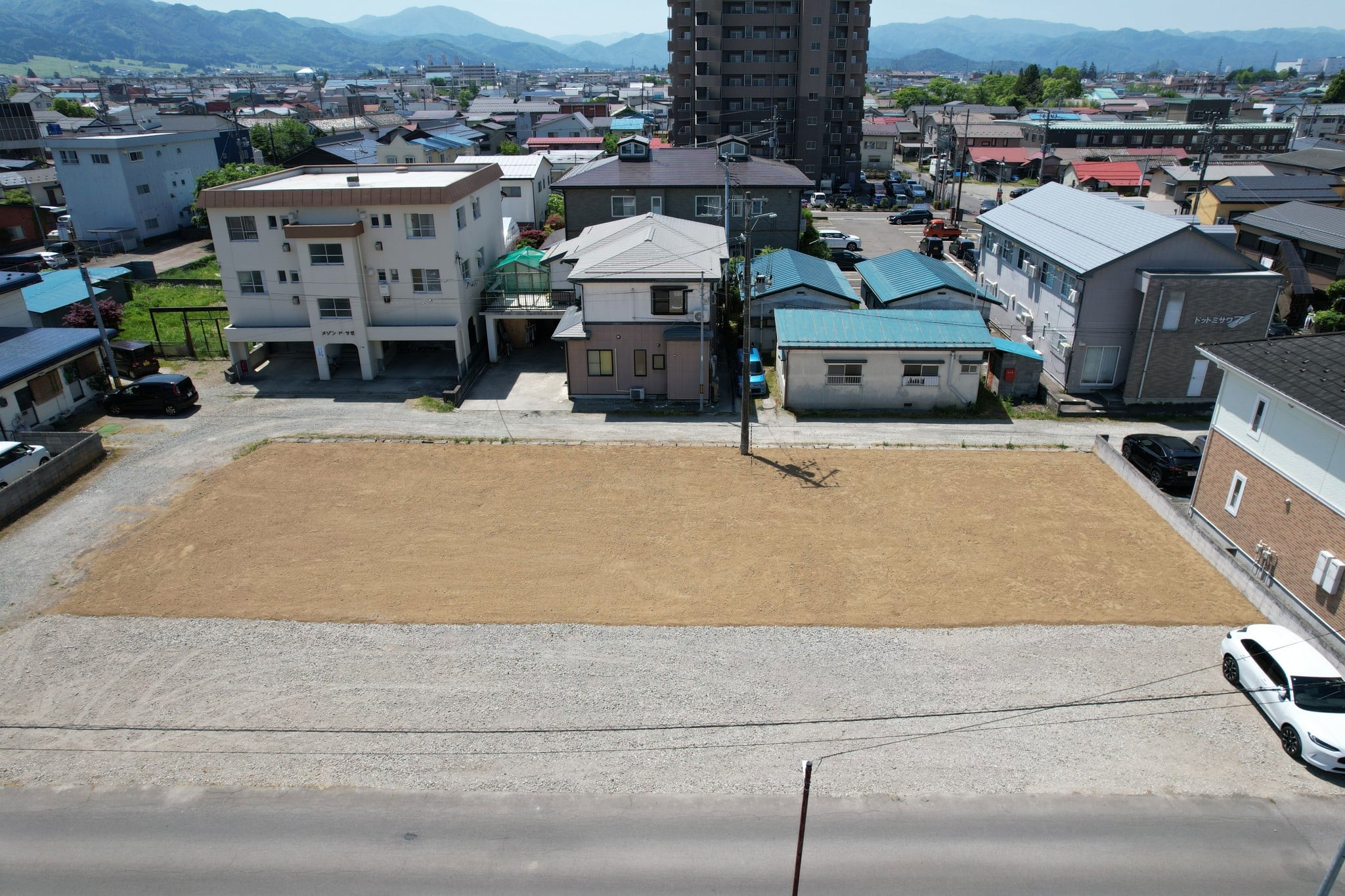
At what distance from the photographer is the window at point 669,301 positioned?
28016 millimetres

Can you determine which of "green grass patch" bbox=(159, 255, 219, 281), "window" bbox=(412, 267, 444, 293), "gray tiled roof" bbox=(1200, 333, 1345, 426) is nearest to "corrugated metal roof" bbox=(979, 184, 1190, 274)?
"gray tiled roof" bbox=(1200, 333, 1345, 426)

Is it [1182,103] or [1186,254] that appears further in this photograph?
[1182,103]

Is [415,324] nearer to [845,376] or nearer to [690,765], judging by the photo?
[845,376]

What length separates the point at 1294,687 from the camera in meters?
13.4

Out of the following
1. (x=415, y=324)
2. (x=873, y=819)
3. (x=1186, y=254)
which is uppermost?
(x=1186, y=254)

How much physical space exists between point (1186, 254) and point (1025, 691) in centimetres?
2038

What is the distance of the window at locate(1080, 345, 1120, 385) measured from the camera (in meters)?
28.8

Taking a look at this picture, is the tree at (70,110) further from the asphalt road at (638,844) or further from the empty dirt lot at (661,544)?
the asphalt road at (638,844)

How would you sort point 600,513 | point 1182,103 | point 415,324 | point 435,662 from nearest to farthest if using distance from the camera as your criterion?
point 435,662
point 600,513
point 415,324
point 1182,103

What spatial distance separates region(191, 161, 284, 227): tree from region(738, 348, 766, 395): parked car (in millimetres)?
34351

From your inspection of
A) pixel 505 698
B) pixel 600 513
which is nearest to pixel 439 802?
pixel 505 698

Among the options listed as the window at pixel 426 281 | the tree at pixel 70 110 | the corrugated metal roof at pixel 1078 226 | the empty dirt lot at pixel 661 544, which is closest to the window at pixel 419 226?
the window at pixel 426 281

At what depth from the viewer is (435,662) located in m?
15.6

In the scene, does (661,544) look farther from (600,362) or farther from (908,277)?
(908,277)
